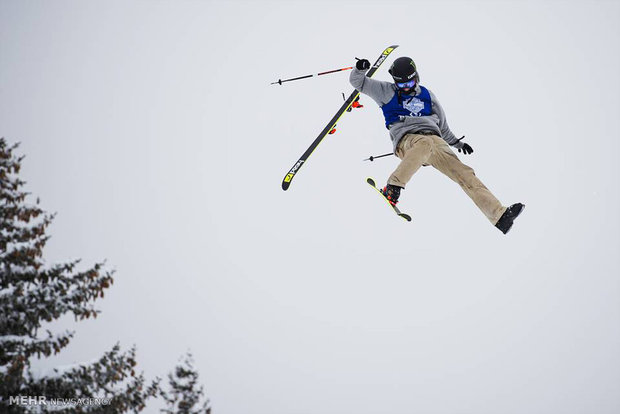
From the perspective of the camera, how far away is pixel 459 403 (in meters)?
120

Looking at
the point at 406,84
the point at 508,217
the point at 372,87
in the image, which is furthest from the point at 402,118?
the point at 508,217

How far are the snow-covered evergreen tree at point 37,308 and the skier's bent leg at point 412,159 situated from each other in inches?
124

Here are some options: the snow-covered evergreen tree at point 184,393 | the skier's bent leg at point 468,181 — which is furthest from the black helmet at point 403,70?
the snow-covered evergreen tree at point 184,393

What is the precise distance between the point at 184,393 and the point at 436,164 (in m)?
6.75

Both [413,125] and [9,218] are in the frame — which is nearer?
[9,218]

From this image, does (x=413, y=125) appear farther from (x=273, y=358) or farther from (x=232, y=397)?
(x=273, y=358)

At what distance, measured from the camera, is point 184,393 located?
385 inches

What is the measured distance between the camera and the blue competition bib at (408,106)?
20.1ft

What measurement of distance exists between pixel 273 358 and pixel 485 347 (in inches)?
3179

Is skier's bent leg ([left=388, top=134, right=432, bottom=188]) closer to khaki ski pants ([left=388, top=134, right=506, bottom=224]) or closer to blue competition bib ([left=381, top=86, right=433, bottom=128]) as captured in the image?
khaki ski pants ([left=388, top=134, right=506, bottom=224])

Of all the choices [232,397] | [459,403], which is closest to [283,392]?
[232,397]

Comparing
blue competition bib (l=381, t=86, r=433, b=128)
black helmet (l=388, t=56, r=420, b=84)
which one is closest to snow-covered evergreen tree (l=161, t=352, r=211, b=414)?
blue competition bib (l=381, t=86, r=433, b=128)

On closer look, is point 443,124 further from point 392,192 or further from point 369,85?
point 392,192

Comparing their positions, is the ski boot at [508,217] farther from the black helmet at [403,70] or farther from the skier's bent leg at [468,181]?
the black helmet at [403,70]
